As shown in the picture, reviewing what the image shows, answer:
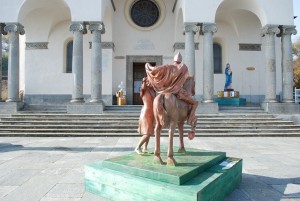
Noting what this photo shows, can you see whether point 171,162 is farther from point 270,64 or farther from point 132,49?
point 132,49

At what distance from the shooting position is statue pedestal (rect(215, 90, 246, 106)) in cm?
1501

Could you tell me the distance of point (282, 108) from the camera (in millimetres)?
12953

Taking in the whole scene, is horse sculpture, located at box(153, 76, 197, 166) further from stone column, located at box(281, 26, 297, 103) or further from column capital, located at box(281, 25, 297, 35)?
column capital, located at box(281, 25, 297, 35)

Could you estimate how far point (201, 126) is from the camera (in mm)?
10977

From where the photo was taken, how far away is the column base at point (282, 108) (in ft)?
42.3

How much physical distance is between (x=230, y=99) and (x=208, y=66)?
3312mm

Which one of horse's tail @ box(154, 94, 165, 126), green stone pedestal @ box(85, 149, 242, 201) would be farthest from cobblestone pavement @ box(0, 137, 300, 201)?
horse's tail @ box(154, 94, 165, 126)

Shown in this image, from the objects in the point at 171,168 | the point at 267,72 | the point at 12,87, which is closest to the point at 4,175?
the point at 171,168

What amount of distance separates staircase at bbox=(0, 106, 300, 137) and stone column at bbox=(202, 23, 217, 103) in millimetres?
1085

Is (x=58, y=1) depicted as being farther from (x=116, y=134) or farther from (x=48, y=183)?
(x=48, y=183)

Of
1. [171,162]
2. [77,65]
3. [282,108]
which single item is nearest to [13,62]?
[77,65]

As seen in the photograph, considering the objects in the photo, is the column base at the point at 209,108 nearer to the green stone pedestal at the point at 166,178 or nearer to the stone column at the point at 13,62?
the green stone pedestal at the point at 166,178

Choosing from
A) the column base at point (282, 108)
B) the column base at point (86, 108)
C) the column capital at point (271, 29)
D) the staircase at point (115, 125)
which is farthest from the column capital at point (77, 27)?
the column base at point (282, 108)

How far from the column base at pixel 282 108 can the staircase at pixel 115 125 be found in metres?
0.63
